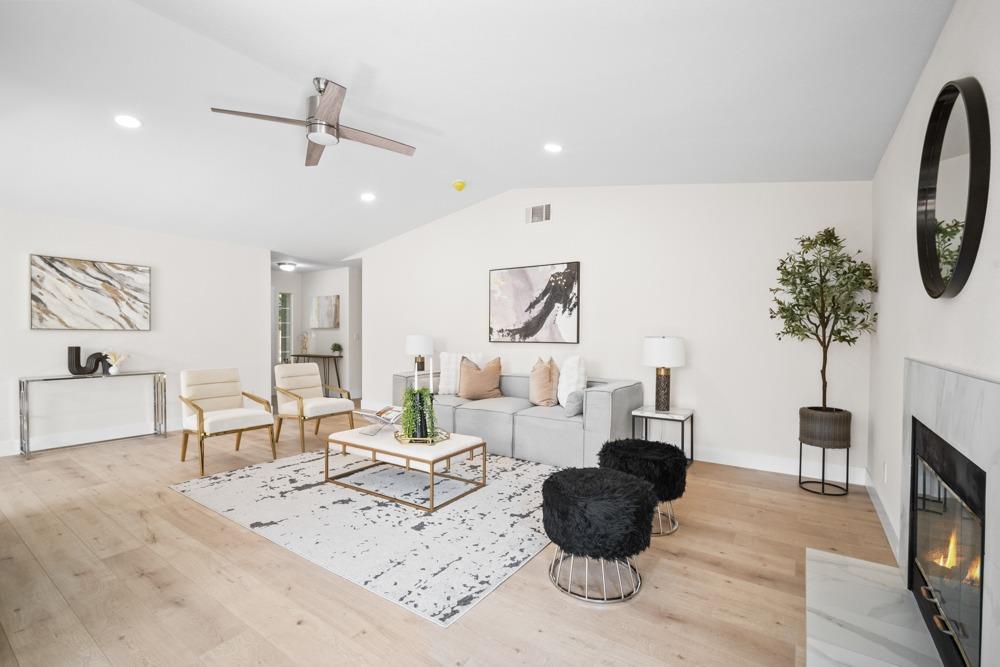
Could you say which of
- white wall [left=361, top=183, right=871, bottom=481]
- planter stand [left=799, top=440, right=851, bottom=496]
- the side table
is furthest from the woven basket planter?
the side table

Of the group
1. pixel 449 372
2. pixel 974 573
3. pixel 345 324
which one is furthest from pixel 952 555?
pixel 345 324

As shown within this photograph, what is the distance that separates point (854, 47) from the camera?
2148 millimetres

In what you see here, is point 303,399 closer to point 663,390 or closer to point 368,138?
point 368,138

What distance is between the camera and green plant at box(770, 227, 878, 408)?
3.62 m

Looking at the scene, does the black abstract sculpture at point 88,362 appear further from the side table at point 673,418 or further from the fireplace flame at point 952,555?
the fireplace flame at point 952,555

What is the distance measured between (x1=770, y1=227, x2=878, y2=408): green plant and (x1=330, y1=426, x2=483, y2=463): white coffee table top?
8.85ft

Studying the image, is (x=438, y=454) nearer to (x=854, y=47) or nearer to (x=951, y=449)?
(x=951, y=449)

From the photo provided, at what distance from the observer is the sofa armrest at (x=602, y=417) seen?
4230 mm

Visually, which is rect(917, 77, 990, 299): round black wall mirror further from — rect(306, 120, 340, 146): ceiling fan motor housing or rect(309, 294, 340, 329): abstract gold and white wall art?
rect(309, 294, 340, 329): abstract gold and white wall art

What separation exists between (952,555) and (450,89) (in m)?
3.31

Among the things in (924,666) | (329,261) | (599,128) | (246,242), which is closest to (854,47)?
(599,128)

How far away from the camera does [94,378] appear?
16.6ft

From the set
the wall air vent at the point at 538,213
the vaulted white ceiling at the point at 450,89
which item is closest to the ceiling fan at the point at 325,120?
the vaulted white ceiling at the point at 450,89

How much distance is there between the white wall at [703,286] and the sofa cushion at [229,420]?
2551mm
